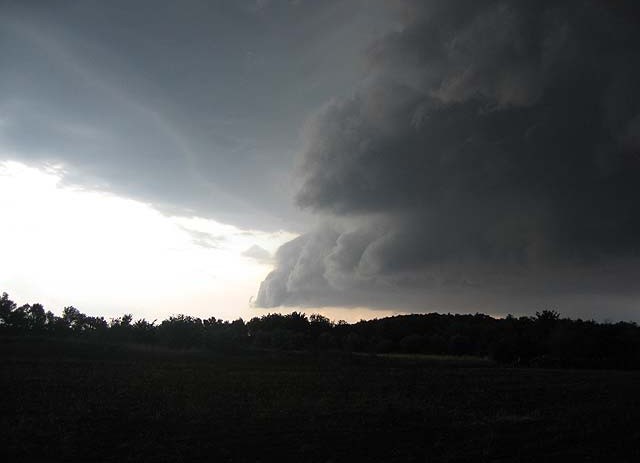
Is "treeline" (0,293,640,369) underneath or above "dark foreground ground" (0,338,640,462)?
above

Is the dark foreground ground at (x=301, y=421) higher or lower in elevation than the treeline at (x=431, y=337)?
lower

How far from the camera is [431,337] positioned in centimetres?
12650

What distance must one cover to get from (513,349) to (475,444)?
7454 centimetres

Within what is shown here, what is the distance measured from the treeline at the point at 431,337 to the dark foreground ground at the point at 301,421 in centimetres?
5238

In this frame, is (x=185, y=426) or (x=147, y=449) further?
(x=185, y=426)

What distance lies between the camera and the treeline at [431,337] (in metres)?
86.2

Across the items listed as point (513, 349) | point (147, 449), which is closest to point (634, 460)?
point (147, 449)

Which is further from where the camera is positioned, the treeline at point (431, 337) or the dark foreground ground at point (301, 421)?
the treeline at point (431, 337)

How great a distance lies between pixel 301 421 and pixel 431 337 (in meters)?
111

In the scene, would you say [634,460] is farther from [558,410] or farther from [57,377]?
[57,377]

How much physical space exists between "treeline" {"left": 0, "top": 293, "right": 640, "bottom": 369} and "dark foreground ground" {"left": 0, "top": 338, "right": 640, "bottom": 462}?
5238 centimetres

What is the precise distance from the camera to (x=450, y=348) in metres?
120

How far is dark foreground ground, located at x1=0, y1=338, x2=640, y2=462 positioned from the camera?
15.8 meters

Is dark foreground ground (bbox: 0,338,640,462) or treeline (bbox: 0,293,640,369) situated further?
treeline (bbox: 0,293,640,369)
